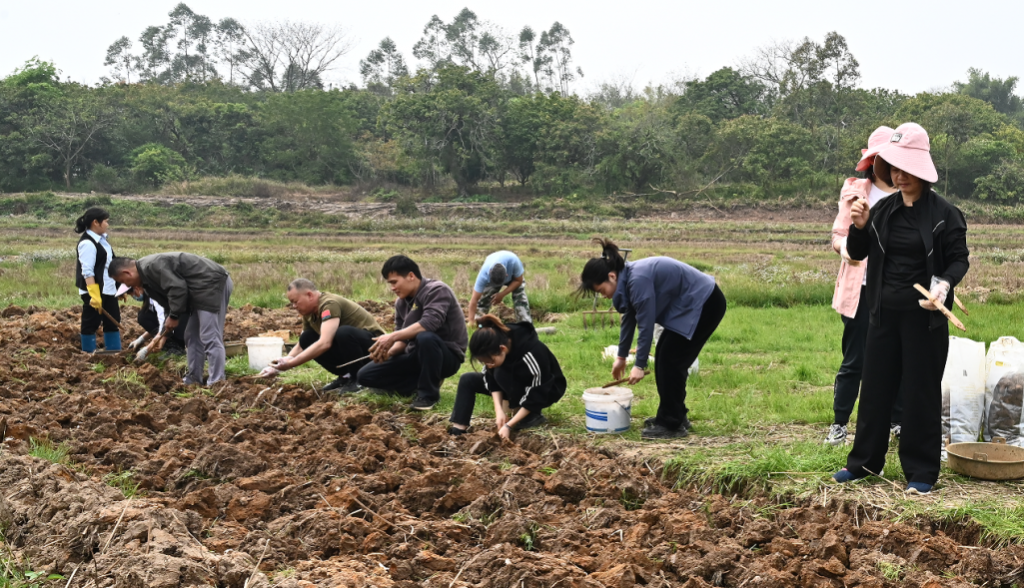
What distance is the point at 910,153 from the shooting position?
173 inches

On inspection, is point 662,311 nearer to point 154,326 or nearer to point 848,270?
point 848,270

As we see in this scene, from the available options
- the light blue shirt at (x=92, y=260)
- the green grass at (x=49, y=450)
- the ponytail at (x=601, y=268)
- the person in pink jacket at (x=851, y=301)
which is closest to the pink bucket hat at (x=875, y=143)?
the person in pink jacket at (x=851, y=301)

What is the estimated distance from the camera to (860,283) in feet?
17.1

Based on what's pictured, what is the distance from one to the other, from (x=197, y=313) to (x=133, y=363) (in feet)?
4.89

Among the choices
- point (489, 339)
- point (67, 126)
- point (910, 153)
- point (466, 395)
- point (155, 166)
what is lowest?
point (466, 395)

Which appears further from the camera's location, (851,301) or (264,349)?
(264,349)

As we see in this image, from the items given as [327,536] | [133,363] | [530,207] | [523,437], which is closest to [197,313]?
[133,363]

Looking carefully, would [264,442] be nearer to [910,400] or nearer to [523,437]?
[523,437]

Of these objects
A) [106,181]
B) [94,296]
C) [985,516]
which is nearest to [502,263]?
[94,296]

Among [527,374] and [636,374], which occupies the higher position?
[636,374]

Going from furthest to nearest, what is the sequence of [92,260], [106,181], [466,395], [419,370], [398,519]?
[106,181]
[92,260]
[419,370]
[466,395]
[398,519]

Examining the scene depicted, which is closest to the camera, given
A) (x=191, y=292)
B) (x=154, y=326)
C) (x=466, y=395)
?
(x=466, y=395)

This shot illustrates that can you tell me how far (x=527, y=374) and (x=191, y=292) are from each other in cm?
360

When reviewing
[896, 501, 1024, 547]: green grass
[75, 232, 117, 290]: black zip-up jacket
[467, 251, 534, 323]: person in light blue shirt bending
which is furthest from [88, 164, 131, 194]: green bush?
[896, 501, 1024, 547]: green grass
